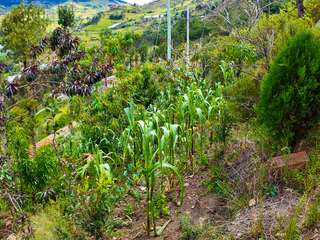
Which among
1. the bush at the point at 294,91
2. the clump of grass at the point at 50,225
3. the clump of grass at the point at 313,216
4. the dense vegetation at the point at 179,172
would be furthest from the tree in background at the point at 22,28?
the clump of grass at the point at 313,216

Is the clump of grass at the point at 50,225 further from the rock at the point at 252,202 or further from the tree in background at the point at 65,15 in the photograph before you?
the tree in background at the point at 65,15

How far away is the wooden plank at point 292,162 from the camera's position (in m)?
2.33

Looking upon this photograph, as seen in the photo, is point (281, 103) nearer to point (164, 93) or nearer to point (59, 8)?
point (164, 93)

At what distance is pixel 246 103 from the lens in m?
3.53

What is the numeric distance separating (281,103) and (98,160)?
2140 mm

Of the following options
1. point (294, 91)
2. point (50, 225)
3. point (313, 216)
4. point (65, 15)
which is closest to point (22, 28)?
point (65, 15)

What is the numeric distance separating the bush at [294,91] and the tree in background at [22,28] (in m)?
21.0

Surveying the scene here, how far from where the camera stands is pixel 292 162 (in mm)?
2359

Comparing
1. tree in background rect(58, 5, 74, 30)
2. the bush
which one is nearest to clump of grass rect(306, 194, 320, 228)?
the bush

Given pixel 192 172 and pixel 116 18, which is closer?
pixel 192 172

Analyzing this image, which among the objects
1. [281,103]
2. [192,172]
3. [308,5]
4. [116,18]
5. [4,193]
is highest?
[116,18]

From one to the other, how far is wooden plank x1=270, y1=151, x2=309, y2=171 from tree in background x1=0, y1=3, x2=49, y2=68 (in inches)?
840

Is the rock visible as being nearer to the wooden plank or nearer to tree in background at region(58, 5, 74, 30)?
the wooden plank

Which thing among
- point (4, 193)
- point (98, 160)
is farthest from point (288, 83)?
point (4, 193)
